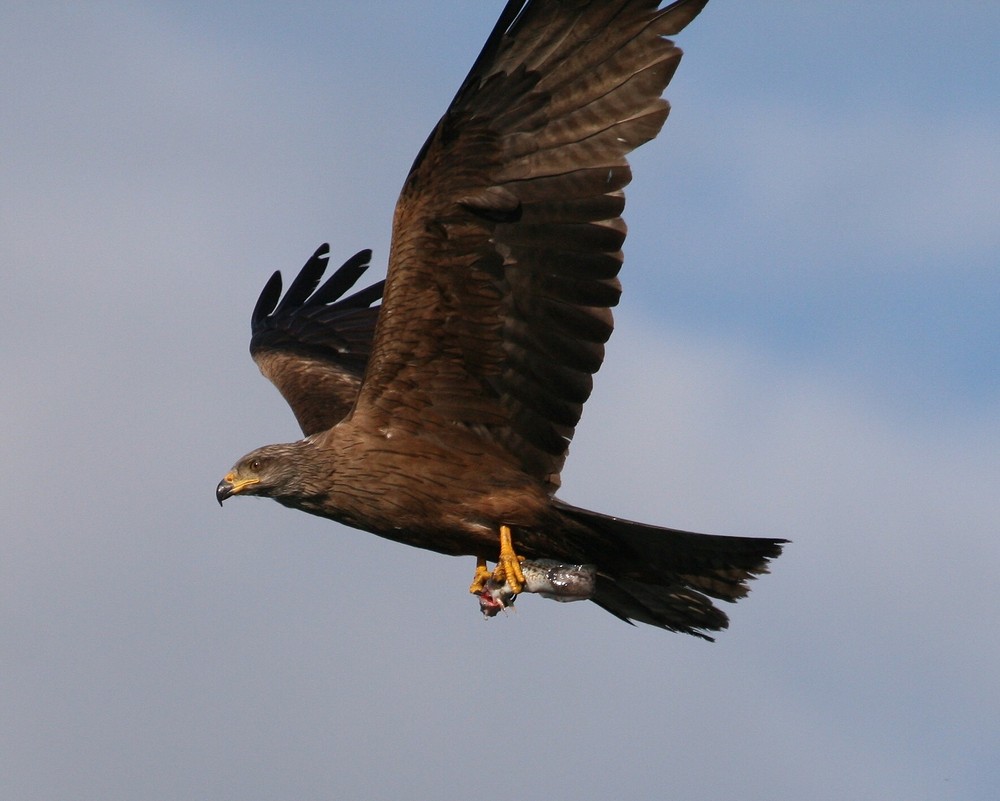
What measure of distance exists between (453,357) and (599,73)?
1606mm

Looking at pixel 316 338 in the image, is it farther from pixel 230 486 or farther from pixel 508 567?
pixel 508 567

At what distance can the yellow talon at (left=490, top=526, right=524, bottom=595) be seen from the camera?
30.1ft

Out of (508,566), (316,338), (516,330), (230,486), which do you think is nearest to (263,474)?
(230,486)

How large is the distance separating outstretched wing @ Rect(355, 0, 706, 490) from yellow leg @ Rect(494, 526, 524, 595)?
90 centimetres

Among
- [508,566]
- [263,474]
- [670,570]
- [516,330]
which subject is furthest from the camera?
[263,474]

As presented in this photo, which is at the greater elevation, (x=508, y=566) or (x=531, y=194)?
(x=531, y=194)

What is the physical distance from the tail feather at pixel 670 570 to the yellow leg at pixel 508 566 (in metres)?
0.32

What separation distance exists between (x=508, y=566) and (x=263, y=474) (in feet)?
4.68

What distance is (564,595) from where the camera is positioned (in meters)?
9.25

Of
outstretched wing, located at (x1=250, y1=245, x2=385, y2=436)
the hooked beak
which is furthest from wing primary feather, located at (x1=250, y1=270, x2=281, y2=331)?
the hooked beak

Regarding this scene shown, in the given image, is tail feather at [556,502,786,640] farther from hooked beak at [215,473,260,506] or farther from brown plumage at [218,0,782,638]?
hooked beak at [215,473,260,506]

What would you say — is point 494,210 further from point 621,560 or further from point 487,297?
point 621,560

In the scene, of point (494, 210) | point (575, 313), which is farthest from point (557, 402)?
point (494, 210)

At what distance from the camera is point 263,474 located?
376 inches
